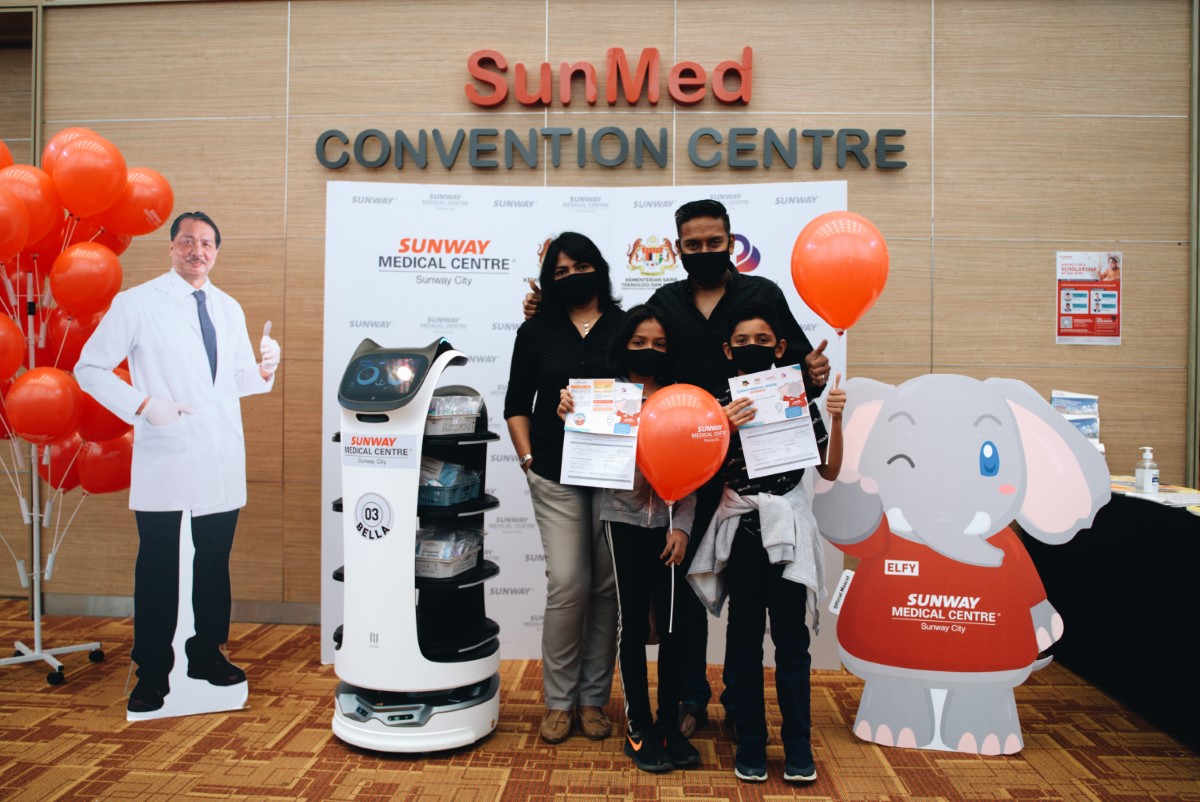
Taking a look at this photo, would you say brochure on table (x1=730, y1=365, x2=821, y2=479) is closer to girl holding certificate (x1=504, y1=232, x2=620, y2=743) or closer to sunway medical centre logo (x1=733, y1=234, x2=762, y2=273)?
girl holding certificate (x1=504, y1=232, x2=620, y2=743)

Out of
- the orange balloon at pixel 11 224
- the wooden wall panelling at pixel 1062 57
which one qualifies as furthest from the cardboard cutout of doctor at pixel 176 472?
the wooden wall panelling at pixel 1062 57

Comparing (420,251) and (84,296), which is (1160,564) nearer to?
(420,251)

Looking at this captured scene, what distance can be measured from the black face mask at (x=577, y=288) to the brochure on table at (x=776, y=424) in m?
0.60

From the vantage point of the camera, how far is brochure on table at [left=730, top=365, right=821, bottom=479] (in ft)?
7.56

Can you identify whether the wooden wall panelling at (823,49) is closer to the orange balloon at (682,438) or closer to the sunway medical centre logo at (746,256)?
the sunway medical centre logo at (746,256)

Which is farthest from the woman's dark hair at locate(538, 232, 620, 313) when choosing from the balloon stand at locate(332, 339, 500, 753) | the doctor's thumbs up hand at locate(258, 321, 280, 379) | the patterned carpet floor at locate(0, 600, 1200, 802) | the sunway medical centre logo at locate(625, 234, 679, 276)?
the patterned carpet floor at locate(0, 600, 1200, 802)

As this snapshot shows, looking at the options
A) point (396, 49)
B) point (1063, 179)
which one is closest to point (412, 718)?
point (396, 49)

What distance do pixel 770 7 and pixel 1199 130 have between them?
2.19m

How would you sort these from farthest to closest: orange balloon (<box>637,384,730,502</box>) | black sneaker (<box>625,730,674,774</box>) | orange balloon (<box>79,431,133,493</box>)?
orange balloon (<box>79,431,133,493</box>) → black sneaker (<box>625,730,674,774</box>) → orange balloon (<box>637,384,730,502</box>)

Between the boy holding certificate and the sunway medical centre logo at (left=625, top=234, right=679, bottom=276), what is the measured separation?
3.73 feet

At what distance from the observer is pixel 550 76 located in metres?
3.86

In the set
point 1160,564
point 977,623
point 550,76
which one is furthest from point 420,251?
point 1160,564

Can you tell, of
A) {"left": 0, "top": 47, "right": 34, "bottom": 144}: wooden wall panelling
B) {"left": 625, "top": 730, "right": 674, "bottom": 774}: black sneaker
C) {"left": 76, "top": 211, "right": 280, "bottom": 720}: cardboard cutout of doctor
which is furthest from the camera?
{"left": 0, "top": 47, "right": 34, "bottom": 144}: wooden wall panelling

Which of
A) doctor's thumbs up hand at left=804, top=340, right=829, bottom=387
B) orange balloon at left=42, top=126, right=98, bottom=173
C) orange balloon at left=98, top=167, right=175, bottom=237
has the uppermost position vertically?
orange balloon at left=42, top=126, right=98, bottom=173
